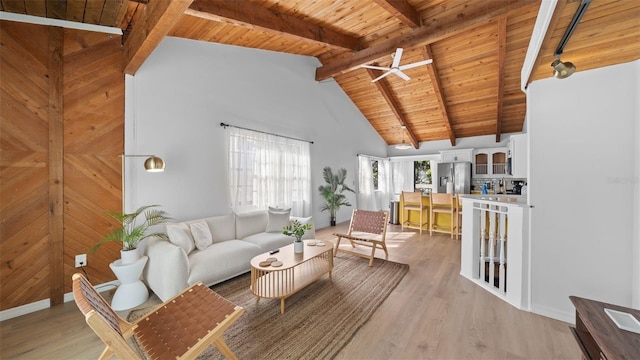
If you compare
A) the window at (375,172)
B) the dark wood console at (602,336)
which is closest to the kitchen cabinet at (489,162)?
the window at (375,172)

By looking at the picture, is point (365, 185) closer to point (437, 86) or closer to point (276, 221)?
point (437, 86)

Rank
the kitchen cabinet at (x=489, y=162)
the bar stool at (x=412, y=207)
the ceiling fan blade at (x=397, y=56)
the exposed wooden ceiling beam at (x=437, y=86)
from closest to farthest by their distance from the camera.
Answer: the ceiling fan blade at (x=397, y=56), the exposed wooden ceiling beam at (x=437, y=86), the bar stool at (x=412, y=207), the kitchen cabinet at (x=489, y=162)

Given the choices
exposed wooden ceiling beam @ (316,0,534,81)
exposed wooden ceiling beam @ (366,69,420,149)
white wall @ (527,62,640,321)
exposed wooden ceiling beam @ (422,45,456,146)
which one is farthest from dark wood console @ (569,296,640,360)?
exposed wooden ceiling beam @ (366,69,420,149)

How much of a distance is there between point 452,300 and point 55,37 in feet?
16.5

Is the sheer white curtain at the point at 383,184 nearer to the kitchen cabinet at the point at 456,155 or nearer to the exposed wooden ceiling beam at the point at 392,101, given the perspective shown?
the exposed wooden ceiling beam at the point at 392,101

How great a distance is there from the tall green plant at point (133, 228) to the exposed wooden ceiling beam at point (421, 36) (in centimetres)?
443

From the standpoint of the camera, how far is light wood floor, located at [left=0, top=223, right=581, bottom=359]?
5.79 ft

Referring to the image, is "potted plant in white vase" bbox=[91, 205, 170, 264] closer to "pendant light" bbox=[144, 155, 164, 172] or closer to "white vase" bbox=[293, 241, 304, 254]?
"pendant light" bbox=[144, 155, 164, 172]

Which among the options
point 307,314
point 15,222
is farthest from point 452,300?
point 15,222

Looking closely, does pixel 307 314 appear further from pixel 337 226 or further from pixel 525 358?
pixel 337 226

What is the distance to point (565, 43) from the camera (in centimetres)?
171

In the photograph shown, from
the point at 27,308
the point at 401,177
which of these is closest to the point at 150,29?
the point at 27,308

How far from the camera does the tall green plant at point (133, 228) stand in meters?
2.41

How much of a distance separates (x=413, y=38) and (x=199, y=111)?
3795 mm
